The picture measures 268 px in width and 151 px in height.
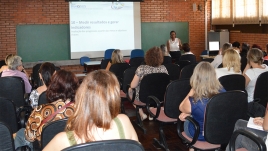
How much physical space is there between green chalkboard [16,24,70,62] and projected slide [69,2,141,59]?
0.26 meters

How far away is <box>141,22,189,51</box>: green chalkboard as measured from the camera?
10.9m

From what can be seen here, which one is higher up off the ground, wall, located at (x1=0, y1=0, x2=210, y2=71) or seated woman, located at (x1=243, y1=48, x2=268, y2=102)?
wall, located at (x1=0, y1=0, x2=210, y2=71)

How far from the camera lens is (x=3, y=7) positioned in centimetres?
909

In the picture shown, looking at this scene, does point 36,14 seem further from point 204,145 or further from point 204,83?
point 204,145

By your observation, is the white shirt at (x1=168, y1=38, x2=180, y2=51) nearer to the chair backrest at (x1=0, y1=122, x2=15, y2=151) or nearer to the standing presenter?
the standing presenter

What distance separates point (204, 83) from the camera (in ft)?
10.3

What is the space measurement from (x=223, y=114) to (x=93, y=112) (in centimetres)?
164

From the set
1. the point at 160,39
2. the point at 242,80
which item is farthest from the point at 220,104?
the point at 160,39

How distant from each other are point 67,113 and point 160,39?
8.85m

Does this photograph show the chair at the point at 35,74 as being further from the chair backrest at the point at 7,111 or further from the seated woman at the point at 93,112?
the seated woman at the point at 93,112

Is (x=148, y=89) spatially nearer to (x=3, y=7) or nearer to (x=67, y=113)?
(x=67, y=113)

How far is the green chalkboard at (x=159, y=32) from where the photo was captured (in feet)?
35.8

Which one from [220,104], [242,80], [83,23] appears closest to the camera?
[220,104]

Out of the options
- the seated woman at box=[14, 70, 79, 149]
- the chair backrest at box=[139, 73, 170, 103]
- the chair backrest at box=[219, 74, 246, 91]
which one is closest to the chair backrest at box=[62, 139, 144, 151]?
the seated woman at box=[14, 70, 79, 149]
